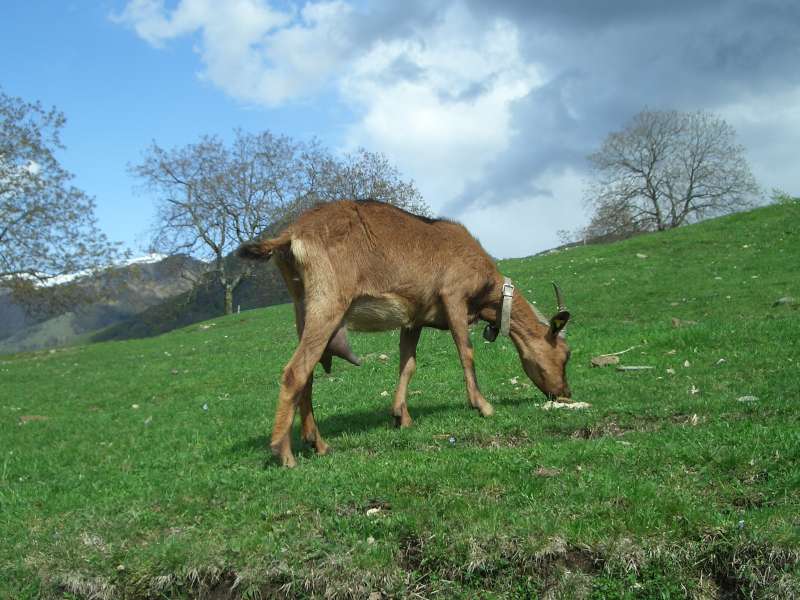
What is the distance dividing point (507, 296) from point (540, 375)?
1.25 m

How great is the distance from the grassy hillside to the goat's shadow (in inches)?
2.5

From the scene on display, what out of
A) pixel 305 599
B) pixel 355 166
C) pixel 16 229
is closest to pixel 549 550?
pixel 305 599

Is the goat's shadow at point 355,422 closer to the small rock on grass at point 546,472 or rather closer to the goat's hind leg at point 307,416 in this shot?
the goat's hind leg at point 307,416

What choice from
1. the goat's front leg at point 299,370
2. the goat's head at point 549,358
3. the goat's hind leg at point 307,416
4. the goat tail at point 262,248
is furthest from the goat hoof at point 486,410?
the goat tail at point 262,248

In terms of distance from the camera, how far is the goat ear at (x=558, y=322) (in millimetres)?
9750

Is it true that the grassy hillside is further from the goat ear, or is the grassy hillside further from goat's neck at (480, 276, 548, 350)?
the goat ear

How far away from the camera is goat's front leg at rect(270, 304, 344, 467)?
7172mm

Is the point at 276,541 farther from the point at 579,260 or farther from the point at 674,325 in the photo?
the point at 579,260

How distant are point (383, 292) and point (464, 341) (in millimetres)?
1607

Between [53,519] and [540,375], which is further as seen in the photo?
[540,375]

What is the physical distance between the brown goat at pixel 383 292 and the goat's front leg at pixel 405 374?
0.01 metres

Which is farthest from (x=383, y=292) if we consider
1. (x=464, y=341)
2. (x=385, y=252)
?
(x=464, y=341)

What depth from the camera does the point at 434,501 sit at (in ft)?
19.9

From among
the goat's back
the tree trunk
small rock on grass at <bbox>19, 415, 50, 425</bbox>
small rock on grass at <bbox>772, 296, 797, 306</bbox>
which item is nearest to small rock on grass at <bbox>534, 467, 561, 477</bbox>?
the goat's back
